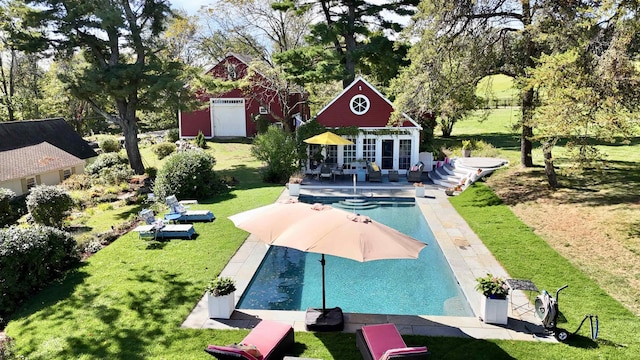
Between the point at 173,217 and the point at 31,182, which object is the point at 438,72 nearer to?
the point at 173,217

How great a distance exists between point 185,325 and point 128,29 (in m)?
19.9

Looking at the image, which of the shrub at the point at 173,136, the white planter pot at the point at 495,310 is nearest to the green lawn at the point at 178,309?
the white planter pot at the point at 495,310

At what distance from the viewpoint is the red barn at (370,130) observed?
75.0 feet

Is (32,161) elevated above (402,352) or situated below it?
above

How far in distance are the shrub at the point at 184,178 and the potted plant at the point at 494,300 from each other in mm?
13868

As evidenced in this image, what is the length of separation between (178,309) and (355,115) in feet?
53.6

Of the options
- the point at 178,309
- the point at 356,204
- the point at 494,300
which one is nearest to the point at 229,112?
the point at 356,204

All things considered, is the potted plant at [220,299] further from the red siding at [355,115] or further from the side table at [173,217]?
the red siding at [355,115]

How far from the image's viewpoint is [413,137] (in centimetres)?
2292

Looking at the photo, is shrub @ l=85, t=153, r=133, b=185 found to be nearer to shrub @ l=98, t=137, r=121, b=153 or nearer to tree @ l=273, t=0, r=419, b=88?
shrub @ l=98, t=137, r=121, b=153

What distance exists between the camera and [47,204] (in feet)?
48.9

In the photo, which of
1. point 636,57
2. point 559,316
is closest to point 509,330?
point 559,316

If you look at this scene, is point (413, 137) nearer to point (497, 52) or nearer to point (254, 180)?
point (497, 52)

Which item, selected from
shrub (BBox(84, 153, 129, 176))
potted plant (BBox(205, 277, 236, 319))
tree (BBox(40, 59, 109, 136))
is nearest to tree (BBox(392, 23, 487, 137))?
potted plant (BBox(205, 277, 236, 319))
